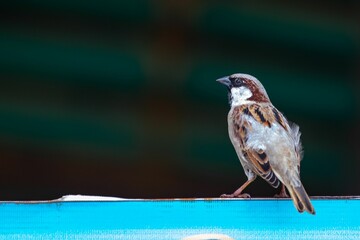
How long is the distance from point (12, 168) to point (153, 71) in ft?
2.65

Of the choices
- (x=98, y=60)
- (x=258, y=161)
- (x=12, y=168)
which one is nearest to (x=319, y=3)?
(x=98, y=60)

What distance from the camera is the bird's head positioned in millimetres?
2434

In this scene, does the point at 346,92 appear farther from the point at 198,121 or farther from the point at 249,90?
the point at 249,90

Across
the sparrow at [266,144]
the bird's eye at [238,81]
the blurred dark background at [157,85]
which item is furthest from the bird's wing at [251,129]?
the blurred dark background at [157,85]

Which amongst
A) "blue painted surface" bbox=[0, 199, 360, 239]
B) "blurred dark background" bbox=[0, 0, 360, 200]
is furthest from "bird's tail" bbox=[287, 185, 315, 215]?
"blurred dark background" bbox=[0, 0, 360, 200]

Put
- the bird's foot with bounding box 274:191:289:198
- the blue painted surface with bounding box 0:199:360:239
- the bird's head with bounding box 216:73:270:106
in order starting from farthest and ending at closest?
the bird's head with bounding box 216:73:270:106, the bird's foot with bounding box 274:191:289:198, the blue painted surface with bounding box 0:199:360:239

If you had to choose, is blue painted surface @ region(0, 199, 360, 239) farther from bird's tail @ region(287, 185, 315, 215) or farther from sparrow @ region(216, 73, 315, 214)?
sparrow @ region(216, 73, 315, 214)

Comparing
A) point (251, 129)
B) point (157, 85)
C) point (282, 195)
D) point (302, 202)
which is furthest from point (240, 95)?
point (157, 85)

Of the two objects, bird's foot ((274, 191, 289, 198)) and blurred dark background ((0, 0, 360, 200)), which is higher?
blurred dark background ((0, 0, 360, 200))

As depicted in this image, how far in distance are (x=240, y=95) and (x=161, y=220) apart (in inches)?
30.5

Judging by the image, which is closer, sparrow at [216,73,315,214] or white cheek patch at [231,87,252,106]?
sparrow at [216,73,315,214]

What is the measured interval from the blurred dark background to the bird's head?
5.55 ft

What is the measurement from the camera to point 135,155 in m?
4.29

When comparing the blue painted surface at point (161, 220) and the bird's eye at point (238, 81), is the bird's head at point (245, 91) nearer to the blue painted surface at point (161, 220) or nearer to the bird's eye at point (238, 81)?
the bird's eye at point (238, 81)
